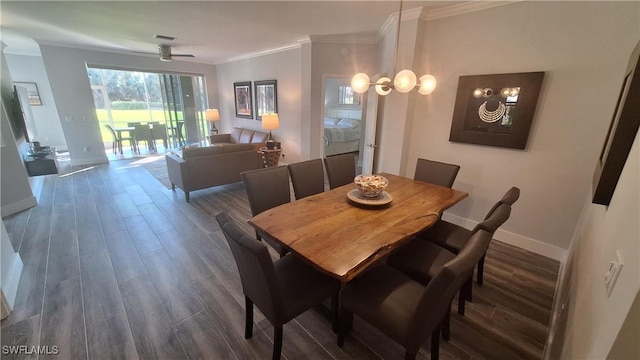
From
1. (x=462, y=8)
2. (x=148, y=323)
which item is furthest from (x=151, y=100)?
(x=462, y=8)

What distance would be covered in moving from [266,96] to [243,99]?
1.07 metres

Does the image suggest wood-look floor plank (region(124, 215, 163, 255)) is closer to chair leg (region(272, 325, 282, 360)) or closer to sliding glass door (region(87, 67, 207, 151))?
chair leg (region(272, 325, 282, 360))

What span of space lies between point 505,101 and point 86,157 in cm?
793

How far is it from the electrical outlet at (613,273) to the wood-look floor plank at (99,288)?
8.98 feet

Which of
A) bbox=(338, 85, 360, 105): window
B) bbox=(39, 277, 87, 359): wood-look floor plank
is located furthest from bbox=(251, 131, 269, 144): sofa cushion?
bbox=(39, 277, 87, 359): wood-look floor plank

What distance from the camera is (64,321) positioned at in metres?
1.78

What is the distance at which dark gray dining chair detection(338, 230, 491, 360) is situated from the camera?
106 centimetres

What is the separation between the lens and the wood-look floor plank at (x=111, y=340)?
1559mm

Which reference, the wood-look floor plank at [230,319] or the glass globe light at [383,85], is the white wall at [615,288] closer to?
the glass globe light at [383,85]

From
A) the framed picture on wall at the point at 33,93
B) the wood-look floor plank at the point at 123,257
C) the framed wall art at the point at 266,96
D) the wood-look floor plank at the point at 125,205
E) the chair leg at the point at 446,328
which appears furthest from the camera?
the framed picture on wall at the point at 33,93

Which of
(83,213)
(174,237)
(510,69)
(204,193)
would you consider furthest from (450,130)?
(83,213)

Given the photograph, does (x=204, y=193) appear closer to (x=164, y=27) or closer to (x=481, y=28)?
(x=164, y=27)

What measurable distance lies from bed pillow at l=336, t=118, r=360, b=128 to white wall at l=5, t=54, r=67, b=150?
7369mm

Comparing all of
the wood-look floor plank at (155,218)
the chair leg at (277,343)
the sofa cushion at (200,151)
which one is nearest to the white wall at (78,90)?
the wood-look floor plank at (155,218)
